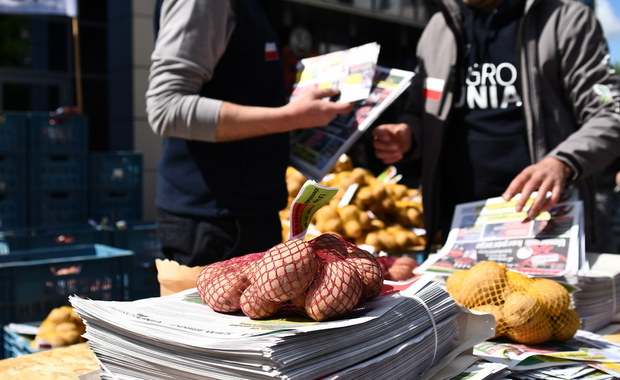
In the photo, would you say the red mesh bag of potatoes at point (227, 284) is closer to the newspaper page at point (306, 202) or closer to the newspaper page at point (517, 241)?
the newspaper page at point (306, 202)

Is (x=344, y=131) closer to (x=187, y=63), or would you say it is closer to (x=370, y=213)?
(x=187, y=63)

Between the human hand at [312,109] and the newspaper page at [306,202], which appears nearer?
the newspaper page at [306,202]

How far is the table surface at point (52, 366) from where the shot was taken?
4.15 feet

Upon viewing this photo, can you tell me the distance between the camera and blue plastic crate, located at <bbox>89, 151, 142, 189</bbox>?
5.68 m

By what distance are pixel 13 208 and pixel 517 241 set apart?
482 cm

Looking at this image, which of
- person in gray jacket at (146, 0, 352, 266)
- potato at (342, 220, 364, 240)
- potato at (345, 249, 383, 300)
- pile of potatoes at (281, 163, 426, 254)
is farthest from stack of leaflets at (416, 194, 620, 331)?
potato at (342, 220, 364, 240)

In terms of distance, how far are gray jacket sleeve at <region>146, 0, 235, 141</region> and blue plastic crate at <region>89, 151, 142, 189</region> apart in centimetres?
429

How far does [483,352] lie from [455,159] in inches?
44.7

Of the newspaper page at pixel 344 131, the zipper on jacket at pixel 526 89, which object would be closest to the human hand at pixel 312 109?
the newspaper page at pixel 344 131

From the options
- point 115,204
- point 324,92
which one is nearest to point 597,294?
point 324,92

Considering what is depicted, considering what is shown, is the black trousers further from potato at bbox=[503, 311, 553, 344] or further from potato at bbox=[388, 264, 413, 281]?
potato at bbox=[503, 311, 553, 344]

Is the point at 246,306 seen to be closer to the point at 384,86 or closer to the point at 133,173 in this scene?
the point at 384,86

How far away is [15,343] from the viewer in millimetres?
2654

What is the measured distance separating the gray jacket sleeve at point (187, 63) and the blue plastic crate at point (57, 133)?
4117 mm
